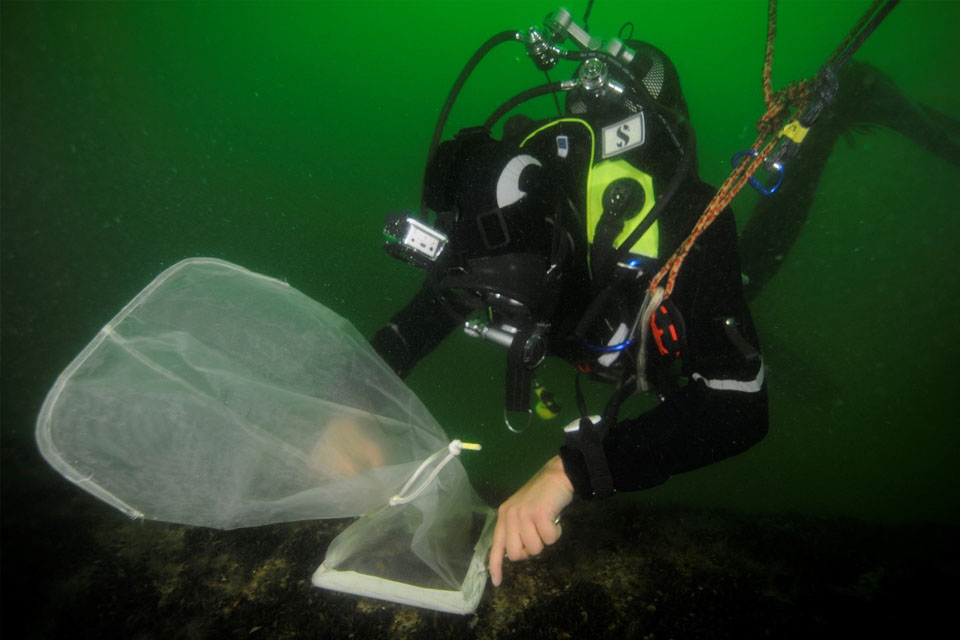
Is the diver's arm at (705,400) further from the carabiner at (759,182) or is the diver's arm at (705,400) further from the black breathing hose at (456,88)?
the black breathing hose at (456,88)

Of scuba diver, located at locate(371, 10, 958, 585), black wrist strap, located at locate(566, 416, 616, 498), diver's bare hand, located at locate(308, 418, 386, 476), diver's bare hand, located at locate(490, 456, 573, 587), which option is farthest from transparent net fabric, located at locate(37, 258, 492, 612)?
black wrist strap, located at locate(566, 416, 616, 498)

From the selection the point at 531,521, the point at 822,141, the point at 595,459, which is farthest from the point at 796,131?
the point at 822,141

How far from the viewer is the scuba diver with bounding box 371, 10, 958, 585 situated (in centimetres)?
147

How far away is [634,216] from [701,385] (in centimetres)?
77

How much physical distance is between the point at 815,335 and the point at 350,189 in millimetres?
30996

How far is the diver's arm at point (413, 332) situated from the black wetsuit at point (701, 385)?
1276 millimetres

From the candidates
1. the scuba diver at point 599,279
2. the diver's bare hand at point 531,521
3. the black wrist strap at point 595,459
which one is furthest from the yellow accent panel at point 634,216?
the diver's bare hand at point 531,521

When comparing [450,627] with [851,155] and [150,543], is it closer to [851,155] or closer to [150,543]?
[150,543]

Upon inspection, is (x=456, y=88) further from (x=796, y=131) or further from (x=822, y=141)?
(x=822, y=141)

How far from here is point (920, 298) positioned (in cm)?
905

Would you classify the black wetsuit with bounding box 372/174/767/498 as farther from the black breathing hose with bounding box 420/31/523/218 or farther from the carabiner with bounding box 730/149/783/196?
the black breathing hose with bounding box 420/31/523/218

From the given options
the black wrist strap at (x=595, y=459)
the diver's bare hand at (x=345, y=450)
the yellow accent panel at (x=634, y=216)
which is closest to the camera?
the diver's bare hand at (x=345, y=450)

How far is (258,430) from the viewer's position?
1.24 metres

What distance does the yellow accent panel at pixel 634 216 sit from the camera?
5.57 feet
